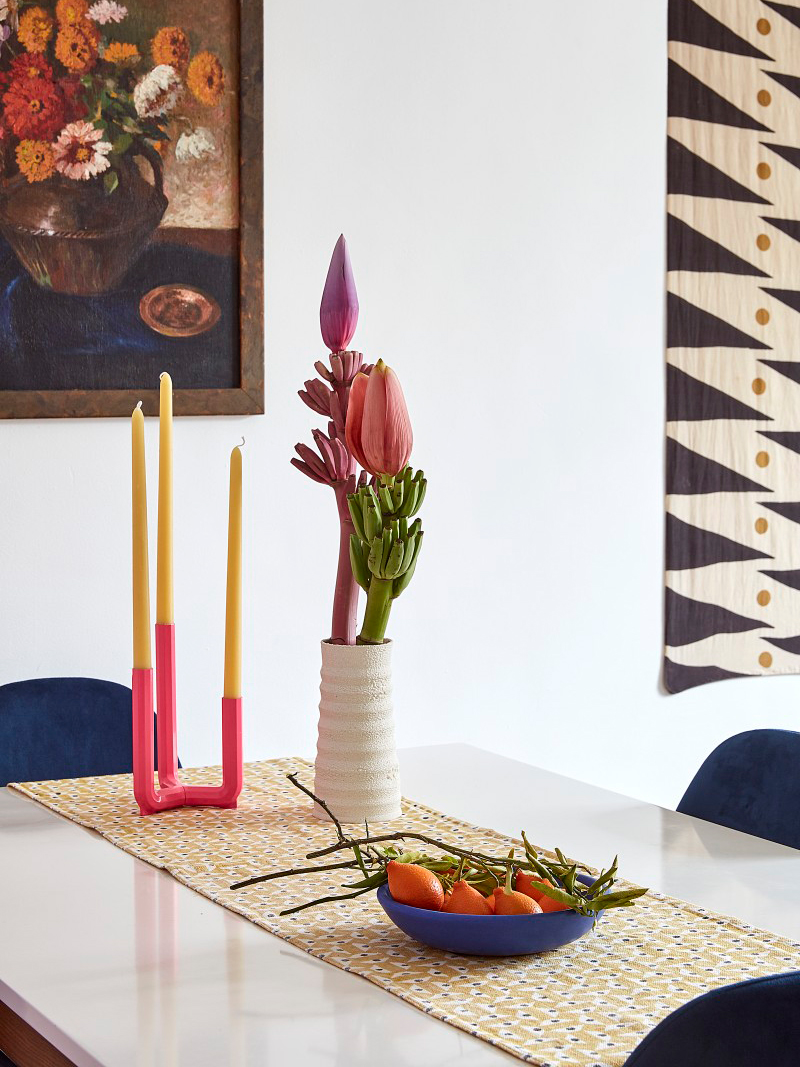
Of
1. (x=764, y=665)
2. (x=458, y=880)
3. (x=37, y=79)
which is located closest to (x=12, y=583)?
(x=37, y=79)

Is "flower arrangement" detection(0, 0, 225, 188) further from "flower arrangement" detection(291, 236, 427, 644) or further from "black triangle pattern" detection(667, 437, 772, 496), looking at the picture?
"black triangle pattern" detection(667, 437, 772, 496)

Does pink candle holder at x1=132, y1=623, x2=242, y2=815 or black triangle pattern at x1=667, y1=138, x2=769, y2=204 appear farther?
black triangle pattern at x1=667, y1=138, x2=769, y2=204

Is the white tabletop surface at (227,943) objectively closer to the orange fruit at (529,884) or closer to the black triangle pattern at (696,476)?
the orange fruit at (529,884)

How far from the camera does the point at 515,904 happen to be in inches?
41.0

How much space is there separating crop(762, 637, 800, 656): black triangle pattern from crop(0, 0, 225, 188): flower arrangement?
158 centimetres

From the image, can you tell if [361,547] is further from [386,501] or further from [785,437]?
[785,437]

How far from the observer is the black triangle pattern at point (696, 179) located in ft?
9.37

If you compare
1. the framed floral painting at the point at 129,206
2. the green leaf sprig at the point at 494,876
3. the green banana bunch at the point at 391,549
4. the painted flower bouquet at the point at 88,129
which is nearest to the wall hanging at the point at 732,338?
the framed floral painting at the point at 129,206

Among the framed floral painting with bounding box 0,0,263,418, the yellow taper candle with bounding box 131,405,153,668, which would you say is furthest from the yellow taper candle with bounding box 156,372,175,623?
the framed floral painting with bounding box 0,0,263,418

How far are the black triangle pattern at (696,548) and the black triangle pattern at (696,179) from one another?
0.66 m

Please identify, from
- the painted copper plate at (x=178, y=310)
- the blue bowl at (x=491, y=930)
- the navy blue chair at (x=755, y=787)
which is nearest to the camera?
the blue bowl at (x=491, y=930)

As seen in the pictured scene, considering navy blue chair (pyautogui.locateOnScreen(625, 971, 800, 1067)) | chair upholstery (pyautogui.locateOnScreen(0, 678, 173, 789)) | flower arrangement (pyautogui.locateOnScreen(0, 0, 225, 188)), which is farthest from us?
flower arrangement (pyautogui.locateOnScreen(0, 0, 225, 188))

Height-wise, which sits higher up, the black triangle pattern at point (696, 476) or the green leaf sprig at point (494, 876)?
the black triangle pattern at point (696, 476)

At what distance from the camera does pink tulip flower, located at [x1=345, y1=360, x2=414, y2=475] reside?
1388mm
